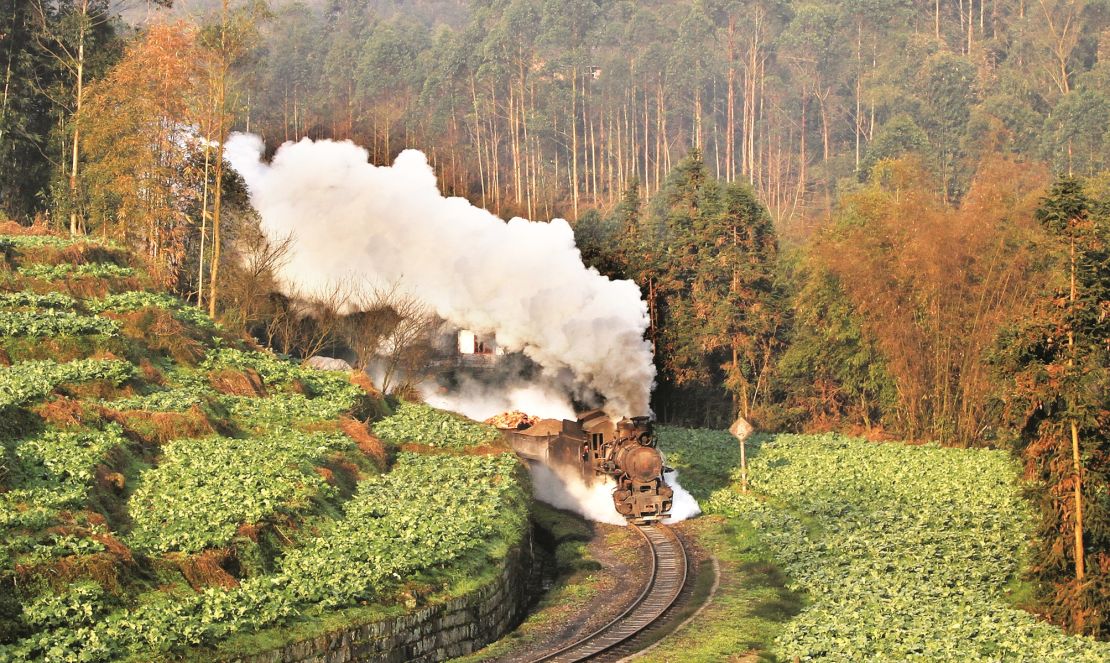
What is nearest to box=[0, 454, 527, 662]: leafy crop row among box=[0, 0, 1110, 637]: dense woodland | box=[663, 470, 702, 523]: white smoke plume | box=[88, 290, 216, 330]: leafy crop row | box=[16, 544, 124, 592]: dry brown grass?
box=[16, 544, 124, 592]: dry brown grass

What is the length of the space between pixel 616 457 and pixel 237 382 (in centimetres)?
1217

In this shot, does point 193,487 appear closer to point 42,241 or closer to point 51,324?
point 51,324

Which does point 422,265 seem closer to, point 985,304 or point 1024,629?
point 985,304

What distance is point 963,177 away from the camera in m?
103

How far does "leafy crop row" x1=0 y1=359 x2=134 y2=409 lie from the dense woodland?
48.1 feet

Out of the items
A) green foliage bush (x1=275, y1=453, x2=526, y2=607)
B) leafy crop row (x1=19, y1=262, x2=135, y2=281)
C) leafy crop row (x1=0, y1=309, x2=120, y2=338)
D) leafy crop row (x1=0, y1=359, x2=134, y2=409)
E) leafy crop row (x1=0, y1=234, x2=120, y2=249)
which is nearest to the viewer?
green foliage bush (x1=275, y1=453, x2=526, y2=607)

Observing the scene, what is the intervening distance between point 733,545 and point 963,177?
77119 mm

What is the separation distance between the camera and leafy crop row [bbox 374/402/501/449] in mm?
38750

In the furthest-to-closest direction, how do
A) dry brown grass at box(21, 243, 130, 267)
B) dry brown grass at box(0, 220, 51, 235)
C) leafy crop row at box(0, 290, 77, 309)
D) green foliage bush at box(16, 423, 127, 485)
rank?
dry brown grass at box(0, 220, 51, 235) < dry brown grass at box(21, 243, 130, 267) < leafy crop row at box(0, 290, 77, 309) < green foliage bush at box(16, 423, 127, 485)

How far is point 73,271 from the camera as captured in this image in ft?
141

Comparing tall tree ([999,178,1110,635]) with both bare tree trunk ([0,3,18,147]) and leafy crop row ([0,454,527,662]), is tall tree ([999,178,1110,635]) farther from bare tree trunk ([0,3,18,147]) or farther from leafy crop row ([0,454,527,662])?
bare tree trunk ([0,3,18,147])

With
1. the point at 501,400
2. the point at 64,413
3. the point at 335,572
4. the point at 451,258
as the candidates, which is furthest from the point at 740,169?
the point at 335,572

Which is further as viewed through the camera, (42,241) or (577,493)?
(42,241)

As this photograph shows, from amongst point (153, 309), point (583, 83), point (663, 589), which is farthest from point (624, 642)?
point (583, 83)
